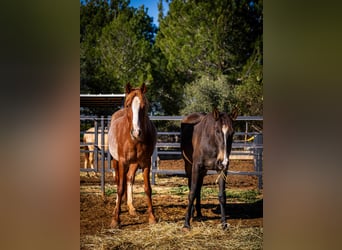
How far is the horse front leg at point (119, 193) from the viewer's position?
373cm

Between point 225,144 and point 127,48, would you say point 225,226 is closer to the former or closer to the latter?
point 225,144

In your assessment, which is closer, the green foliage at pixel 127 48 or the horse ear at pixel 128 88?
the horse ear at pixel 128 88

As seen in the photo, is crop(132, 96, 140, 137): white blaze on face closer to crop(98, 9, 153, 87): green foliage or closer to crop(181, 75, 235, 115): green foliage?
crop(98, 9, 153, 87): green foliage

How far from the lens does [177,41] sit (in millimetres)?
3844

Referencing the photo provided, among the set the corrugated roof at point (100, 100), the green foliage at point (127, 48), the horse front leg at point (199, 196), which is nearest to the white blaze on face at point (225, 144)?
the horse front leg at point (199, 196)

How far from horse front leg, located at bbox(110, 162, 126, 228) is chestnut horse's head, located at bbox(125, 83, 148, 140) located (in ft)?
1.07

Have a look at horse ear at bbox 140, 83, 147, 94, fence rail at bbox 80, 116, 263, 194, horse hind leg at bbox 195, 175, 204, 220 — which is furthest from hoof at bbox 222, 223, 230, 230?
horse ear at bbox 140, 83, 147, 94

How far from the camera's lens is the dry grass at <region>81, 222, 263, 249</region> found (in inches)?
143

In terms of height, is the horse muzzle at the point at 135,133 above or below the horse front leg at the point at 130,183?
above

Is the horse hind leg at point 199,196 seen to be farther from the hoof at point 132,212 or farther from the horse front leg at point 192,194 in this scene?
the hoof at point 132,212

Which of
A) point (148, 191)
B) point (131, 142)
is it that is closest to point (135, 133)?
point (131, 142)

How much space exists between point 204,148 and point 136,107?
0.63 metres
